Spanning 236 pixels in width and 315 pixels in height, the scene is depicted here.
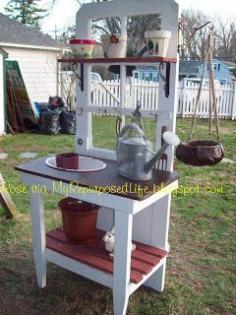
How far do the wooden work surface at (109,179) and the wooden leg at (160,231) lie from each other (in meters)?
0.24

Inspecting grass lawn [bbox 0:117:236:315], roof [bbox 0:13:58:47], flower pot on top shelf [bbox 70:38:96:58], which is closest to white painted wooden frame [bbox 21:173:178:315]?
grass lawn [bbox 0:117:236:315]

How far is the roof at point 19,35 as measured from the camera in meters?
8.39

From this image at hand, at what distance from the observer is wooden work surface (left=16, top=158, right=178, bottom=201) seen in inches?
70.5

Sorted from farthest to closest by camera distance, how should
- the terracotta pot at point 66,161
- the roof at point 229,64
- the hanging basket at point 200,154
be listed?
the roof at point 229,64
the hanging basket at point 200,154
the terracotta pot at point 66,161

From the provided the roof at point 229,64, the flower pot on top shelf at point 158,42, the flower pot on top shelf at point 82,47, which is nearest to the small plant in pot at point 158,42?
the flower pot on top shelf at point 158,42

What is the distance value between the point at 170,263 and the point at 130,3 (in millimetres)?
1792

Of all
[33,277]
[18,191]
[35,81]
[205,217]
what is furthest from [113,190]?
[35,81]

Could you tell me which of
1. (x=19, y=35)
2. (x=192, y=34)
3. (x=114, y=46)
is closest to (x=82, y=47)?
Answer: (x=114, y=46)

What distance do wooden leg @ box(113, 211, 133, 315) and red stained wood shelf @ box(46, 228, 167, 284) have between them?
7 centimetres

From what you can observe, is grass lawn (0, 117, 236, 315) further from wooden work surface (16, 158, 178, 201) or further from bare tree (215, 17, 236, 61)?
bare tree (215, 17, 236, 61)

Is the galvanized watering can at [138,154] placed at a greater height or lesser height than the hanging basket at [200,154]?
greater

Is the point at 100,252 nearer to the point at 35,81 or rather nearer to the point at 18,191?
the point at 18,191

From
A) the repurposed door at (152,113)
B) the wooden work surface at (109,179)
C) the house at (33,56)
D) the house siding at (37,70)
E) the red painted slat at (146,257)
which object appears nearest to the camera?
the wooden work surface at (109,179)

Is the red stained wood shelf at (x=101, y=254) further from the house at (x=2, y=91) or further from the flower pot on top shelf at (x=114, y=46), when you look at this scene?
the house at (x=2, y=91)
